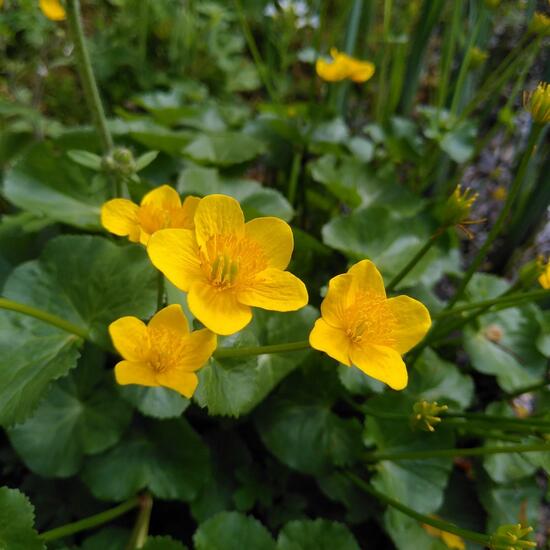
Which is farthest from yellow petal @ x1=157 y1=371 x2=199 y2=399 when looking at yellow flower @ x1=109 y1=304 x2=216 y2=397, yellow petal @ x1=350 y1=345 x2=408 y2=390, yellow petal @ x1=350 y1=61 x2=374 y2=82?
yellow petal @ x1=350 y1=61 x2=374 y2=82

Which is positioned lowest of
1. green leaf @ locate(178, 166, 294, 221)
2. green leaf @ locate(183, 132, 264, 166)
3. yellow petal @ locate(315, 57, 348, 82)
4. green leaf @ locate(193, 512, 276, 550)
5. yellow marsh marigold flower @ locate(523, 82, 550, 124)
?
green leaf @ locate(193, 512, 276, 550)

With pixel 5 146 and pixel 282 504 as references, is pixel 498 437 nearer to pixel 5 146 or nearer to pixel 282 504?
pixel 282 504

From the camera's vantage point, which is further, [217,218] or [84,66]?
[84,66]

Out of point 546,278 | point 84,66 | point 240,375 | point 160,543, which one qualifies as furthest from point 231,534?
point 84,66

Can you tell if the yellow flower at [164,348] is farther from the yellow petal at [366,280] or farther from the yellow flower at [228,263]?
the yellow petal at [366,280]

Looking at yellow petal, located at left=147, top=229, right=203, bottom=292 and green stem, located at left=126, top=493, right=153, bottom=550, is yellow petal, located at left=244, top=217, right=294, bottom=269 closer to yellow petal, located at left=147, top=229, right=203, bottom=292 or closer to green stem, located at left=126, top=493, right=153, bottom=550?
yellow petal, located at left=147, top=229, right=203, bottom=292

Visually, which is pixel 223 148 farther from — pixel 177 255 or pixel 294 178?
pixel 177 255

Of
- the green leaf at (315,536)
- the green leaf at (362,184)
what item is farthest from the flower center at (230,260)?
the green leaf at (362,184)
